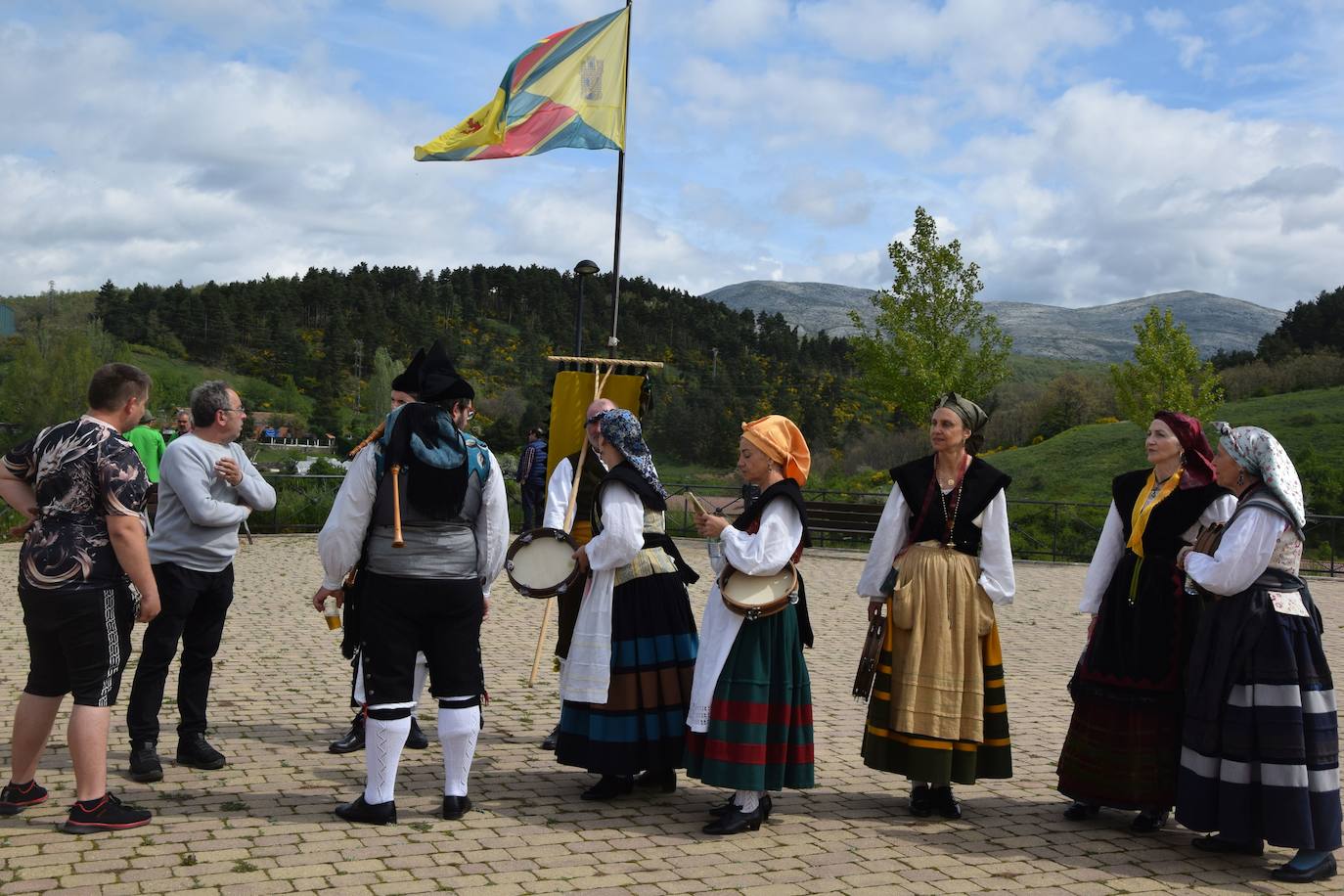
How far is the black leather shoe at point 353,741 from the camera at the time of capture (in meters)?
5.97

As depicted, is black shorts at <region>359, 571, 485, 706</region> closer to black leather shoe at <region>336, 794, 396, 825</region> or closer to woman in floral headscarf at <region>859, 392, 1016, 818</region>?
black leather shoe at <region>336, 794, 396, 825</region>

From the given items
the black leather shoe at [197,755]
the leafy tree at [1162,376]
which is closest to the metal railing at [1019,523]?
the leafy tree at [1162,376]

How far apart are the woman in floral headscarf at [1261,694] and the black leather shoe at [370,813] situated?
10.7 ft

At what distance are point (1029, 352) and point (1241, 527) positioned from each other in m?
184

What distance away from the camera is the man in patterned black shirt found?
444cm

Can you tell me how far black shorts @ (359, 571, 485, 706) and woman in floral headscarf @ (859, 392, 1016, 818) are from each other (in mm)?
1820

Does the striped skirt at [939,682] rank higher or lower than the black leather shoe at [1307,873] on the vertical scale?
higher

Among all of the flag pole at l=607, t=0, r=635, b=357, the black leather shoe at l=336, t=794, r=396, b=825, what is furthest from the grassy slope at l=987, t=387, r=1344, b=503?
the black leather shoe at l=336, t=794, r=396, b=825

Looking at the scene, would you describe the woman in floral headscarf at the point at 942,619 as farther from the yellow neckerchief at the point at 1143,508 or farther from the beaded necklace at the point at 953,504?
the yellow neckerchief at the point at 1143,508

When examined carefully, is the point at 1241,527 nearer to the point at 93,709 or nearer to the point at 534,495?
the point at 93,709

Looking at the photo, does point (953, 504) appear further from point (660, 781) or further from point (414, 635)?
point (414, 635)

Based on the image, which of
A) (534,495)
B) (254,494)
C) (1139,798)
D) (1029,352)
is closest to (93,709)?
(254,494)

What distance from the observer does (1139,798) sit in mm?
4969

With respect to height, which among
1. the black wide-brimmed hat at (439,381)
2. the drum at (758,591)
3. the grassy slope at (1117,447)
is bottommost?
the drum at (758,591)
